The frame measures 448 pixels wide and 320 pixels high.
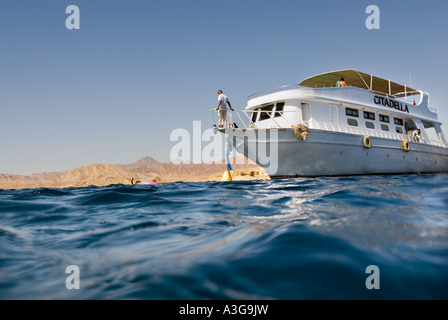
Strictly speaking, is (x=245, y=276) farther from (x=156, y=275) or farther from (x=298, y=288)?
(x=156, y=275)

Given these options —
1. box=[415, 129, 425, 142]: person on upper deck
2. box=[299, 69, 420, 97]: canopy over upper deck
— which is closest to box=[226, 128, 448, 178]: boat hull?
box=[415, 129, 425, 142]: person on upper deck

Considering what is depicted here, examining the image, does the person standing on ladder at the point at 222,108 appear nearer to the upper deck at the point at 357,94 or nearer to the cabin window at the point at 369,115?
the upper deck at the point at 357,94

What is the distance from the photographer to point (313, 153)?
38.3 ft

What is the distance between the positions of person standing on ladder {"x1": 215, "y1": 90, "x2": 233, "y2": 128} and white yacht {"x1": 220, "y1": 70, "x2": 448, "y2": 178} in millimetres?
266

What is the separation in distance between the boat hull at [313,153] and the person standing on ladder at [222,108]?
1.90 feet

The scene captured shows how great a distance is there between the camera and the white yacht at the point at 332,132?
1153cm

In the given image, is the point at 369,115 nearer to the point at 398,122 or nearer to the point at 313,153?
the point at 398,122

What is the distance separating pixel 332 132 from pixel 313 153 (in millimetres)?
1271

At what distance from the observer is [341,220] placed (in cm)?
281

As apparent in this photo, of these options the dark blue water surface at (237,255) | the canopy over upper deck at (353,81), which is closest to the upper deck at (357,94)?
the canopy over upper deck at (353,81)

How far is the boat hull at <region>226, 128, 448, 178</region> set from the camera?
11398 millimetres

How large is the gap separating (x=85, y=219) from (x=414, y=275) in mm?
3533

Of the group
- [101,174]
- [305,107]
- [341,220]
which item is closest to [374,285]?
[341,220]
